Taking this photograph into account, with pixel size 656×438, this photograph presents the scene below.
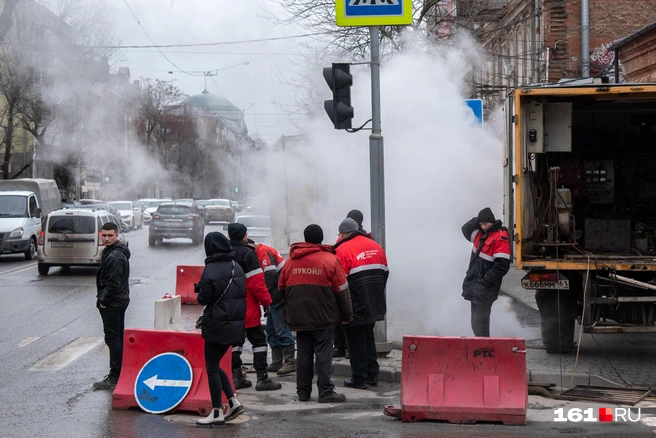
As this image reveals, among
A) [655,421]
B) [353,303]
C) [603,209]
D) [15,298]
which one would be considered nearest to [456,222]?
[603,209]

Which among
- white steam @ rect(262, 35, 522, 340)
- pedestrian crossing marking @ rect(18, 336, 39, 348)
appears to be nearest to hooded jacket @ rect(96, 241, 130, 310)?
pedestrian crossing marking @ rect(18, 336, 39, 348)

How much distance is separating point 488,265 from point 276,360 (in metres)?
2.50

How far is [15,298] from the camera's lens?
14562 millimetres

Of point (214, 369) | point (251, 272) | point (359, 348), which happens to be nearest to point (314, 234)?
point (251, 272)

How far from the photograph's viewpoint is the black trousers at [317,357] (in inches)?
278

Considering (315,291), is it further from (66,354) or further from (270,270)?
(66,354)

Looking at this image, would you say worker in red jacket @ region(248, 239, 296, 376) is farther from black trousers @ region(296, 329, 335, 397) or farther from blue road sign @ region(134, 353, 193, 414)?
blue road sign @ region(134, 353, 193, 414)

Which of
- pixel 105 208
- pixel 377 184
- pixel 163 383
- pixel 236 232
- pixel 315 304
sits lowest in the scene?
pixel 163 383

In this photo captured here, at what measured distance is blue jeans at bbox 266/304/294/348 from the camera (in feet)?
27.8

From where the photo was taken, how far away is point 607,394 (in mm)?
7039

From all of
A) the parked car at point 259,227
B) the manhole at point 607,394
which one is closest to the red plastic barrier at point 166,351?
the manhole at point 607,394

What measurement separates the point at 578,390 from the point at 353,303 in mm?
2188

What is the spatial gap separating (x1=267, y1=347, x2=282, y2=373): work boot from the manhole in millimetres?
2958

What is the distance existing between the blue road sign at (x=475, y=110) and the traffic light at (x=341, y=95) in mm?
3886
